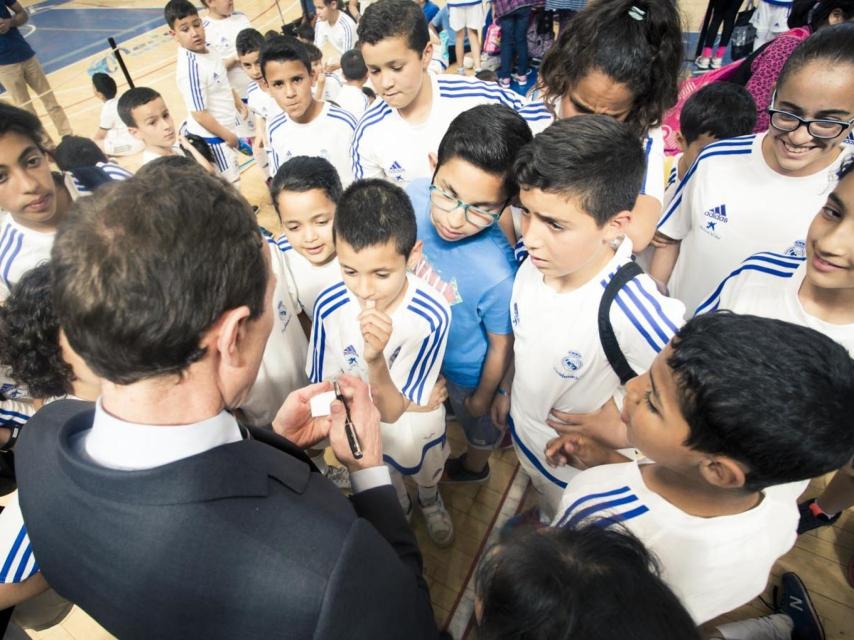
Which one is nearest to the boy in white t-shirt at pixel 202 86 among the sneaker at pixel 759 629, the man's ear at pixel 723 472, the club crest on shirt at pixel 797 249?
the club crest on shirt at pixel 797 249

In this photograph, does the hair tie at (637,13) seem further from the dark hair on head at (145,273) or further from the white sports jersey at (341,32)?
the white sports jersey at (341,32)

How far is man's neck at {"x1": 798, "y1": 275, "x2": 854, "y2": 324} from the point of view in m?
1.31

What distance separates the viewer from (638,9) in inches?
69.6

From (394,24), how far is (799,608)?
3.12 metres

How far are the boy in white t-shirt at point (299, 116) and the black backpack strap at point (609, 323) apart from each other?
7.91ft

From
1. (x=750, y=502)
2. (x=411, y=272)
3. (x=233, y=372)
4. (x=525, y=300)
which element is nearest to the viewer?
(x=233, y=372)

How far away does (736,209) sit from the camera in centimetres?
179

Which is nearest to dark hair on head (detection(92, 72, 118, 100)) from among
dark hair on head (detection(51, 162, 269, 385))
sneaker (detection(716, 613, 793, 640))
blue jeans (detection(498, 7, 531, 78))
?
blue jeans (detection(498, 7, 531, 78))

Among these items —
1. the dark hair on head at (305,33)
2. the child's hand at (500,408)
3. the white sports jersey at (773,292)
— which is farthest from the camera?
the dark hair on head at (305,33)

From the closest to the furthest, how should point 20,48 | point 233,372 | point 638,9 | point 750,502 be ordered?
point 233,372 → point 750,502 → point 638,9 → point 20,48

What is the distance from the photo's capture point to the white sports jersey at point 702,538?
1.04 m

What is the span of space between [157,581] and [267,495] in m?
0.21

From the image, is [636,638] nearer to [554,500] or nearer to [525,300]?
[525,300]

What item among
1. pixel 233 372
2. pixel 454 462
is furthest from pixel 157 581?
pixel 454 462
